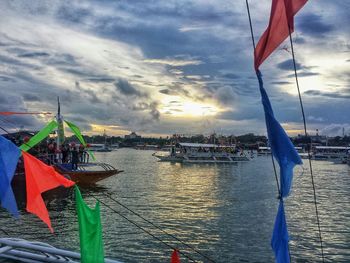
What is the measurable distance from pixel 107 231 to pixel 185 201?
38.4 ft

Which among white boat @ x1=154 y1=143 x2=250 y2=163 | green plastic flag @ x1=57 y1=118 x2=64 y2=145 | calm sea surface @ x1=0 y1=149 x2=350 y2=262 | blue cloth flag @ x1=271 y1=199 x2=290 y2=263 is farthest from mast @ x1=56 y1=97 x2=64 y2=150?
white boat @ x1=154 y1=143 x2=250 y2=163

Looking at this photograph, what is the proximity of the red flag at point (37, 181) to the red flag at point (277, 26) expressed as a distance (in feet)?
13.8

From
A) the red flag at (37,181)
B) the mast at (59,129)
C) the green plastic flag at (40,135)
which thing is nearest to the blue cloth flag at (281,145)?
the red flag at (37,181)

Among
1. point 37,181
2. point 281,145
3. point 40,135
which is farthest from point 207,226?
point 281,145

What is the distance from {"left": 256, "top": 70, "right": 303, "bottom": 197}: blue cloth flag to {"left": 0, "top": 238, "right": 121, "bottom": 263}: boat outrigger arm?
697 cm

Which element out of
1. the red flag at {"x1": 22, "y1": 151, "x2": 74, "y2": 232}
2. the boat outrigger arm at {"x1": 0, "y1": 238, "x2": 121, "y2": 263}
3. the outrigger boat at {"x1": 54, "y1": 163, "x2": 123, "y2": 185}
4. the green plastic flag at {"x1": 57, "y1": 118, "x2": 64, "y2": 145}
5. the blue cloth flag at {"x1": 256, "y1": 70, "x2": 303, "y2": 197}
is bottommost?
the boat outrigger arm at {"x1": 0, "y1": 238, "x2": 121, "y2": 263}

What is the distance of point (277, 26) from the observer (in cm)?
574

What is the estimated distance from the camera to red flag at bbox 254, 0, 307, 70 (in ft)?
18.4

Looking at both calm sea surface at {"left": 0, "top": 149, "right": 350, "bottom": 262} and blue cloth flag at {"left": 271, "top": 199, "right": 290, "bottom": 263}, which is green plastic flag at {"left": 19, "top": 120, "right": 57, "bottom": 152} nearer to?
calm sea surface at {"left": 0, "top": 149, "right": 350, "bottom": 262}

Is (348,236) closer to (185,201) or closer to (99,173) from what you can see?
(185,201)

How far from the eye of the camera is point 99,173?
110ft

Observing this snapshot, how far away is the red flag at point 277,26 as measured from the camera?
5.61 metres

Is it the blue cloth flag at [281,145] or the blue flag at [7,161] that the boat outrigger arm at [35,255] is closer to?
the blue flag at [7,161]

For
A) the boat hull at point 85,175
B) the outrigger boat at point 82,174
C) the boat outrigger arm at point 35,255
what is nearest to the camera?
the boat outrigger arm at point 35,255
